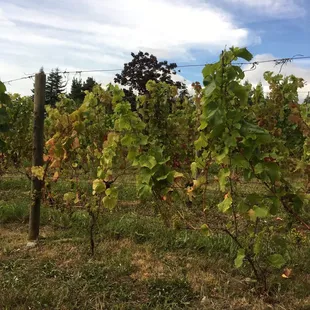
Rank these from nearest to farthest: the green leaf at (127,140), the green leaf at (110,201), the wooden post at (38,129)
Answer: the green leaf at (127,140) < the green leaf at (110,201) < the wooden post at (38,129)

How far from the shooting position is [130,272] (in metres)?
3.11

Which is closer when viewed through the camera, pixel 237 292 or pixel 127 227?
pixel 237 292

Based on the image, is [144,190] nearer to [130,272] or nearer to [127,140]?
[127,140]

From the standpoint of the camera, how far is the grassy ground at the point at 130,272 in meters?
2.63

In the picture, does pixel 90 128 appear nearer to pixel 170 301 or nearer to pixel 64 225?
pixel 64 225

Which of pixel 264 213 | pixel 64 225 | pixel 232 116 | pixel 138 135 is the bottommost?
pixel 64 225

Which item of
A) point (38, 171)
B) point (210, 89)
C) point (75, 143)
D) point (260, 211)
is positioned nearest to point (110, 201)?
point (75, 143)

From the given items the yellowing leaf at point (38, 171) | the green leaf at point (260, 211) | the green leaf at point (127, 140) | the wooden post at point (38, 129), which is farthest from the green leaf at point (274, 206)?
the wooden post at point (38, 129)

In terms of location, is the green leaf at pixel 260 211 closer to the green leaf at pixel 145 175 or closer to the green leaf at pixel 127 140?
the green leaf at pixel 145 175

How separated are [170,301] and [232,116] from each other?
4.27 ft

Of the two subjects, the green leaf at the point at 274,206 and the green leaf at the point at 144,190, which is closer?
the green leaf at the point at 274,206

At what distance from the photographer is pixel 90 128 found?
221 inches

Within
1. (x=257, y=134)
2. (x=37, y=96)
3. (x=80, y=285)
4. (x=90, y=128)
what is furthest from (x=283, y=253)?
(x=90, y=128)

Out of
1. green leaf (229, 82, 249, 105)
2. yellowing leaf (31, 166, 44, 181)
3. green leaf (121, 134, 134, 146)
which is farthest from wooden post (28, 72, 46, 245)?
green leaf (229, 82, 249, 105)
